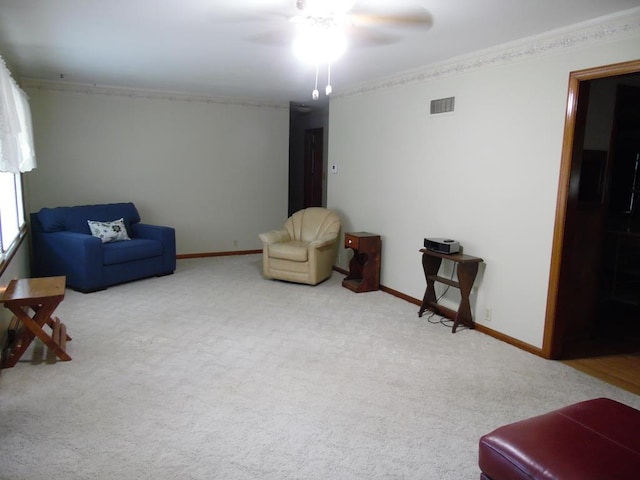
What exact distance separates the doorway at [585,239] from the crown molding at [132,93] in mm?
4556

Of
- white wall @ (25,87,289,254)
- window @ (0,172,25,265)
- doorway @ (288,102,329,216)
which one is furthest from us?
doorway @ (288,102,329,216)

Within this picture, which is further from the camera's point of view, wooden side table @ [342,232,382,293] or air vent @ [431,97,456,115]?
wooden side table @ [342,232,382,293]

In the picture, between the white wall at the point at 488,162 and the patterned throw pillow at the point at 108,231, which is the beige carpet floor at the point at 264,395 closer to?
the white wall at the point at 488,162

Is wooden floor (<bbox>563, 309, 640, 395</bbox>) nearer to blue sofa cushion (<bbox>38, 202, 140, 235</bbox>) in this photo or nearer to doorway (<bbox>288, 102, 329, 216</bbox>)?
doorway (<bbox>288, 102, 329, 216</bbox>)

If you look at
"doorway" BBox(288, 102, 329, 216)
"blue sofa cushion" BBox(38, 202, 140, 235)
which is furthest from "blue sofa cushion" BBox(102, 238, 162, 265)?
"doorway" BBox(288, 102, 329, 216)

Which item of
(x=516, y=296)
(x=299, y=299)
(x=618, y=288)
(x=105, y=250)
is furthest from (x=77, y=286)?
(x=618, y=288)

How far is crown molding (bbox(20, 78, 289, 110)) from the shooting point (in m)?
5.37

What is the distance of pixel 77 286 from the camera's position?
187 inches

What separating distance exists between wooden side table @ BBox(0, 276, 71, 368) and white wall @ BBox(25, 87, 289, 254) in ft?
9.28

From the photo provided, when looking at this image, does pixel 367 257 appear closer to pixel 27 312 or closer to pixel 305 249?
pixel 305 249

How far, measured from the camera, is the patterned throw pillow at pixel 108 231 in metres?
5.13

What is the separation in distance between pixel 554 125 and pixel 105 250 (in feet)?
14.6

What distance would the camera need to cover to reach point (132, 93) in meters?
5.84

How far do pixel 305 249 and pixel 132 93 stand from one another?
125 inches
